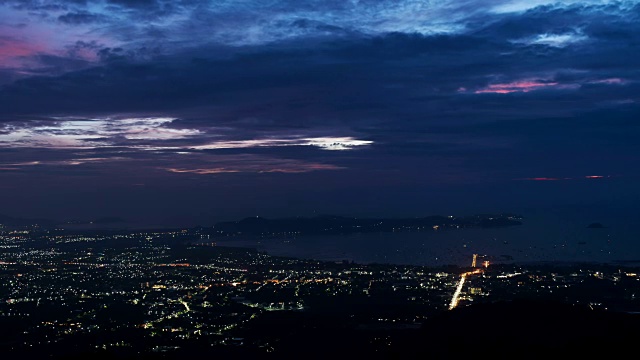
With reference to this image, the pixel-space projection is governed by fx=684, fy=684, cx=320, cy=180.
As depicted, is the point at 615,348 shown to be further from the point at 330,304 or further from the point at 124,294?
the point at 124,294

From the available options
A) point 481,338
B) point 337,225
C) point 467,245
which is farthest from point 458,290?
point 337,225

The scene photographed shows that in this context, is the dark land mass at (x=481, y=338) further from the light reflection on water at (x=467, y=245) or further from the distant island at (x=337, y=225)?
the distant island at (x=337, y=225)

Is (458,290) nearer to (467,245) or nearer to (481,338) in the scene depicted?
(481,338)

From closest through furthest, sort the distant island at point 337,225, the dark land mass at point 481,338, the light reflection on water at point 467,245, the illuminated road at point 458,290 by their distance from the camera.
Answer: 1. the dark land mass at point 481,338
2. the illuminated road at point 458,290
3. the light reflection on water at point 467,245
4. the distant island at point 337,225

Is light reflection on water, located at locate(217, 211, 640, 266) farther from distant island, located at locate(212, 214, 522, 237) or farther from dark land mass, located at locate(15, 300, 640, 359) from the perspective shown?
dark land mass, located at locate(15, 300, 640, 359)

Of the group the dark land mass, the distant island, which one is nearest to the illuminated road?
the dark land mass

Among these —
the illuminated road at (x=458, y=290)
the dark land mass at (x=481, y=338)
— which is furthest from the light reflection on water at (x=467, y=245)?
the dark land mass at (x=481, y=338)
